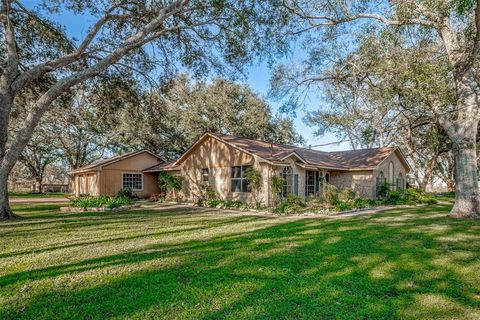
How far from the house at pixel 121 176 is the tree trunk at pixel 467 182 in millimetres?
21146

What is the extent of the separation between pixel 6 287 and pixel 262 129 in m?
29.6

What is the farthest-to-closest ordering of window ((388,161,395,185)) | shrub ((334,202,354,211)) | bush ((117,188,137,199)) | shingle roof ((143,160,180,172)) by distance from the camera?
bush ((117,188,137,199)) → shingle roof ((143,160,180,172)) → window ((388,161,395,185)) → shrub ((334,202,354,211))

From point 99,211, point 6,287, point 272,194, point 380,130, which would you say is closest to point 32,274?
point 6,287

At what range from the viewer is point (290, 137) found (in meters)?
36.7

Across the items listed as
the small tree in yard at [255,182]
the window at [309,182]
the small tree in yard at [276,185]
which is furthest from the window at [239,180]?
the window at [309,182]

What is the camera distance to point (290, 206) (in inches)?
573

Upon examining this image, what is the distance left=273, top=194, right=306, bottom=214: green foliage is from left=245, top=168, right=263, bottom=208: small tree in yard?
144 cm

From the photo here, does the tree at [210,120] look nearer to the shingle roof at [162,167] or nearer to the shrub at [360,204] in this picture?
the shingle roof at [162,167]

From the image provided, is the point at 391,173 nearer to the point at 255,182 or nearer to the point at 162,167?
the point at 255,182

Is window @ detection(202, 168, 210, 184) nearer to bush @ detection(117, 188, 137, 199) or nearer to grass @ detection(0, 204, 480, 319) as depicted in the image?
A: bush @ detection(117, 188, 137, 199)

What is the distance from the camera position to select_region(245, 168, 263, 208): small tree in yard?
16.0 metres

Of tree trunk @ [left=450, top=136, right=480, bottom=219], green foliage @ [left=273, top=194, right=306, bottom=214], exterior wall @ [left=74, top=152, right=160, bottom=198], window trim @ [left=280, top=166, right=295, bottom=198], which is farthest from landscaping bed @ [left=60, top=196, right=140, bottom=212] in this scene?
tree trunk @ [left=450, top=136, right=480, bottom=219]

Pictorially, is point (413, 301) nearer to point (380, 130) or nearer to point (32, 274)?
point (32, 274)

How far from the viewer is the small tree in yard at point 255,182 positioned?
16.0 meters
